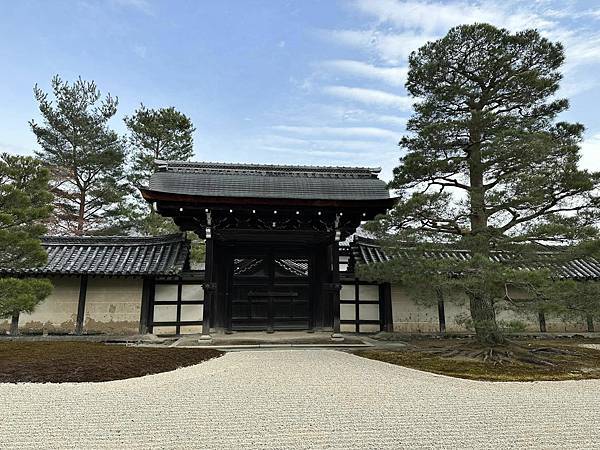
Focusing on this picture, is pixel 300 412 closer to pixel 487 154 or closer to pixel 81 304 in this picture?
pixel 487 154

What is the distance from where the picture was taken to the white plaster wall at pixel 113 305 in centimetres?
1085

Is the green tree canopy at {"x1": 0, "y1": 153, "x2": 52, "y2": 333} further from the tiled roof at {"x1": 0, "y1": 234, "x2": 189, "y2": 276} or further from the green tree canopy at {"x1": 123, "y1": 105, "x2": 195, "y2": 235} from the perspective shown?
the green tree canopy at {"x1": 123, "y1": 105, "x2": 195, "y2": 235}

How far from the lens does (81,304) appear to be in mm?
10820

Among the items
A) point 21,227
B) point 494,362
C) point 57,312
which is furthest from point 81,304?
point 494,362

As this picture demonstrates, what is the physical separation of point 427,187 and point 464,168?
0.91 meters

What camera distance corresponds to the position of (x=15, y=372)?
230 inches

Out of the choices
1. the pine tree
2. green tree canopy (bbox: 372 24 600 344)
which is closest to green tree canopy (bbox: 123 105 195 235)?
the pine tree

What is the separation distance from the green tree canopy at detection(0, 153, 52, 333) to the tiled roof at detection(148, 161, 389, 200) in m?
2.35

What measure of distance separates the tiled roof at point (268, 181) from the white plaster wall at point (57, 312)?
4.13 meters

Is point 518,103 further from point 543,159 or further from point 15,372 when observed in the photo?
point 15,372

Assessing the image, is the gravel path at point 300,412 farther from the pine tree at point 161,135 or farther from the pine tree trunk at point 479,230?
the pine tree at point 161,135

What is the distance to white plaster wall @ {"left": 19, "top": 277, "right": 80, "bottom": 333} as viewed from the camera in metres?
10.7

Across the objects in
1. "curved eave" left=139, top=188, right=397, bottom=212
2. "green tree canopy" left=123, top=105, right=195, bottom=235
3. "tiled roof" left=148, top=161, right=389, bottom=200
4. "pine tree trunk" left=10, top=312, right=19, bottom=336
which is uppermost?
"green tree canopy" left=123, top=105, right=195, bottom=235

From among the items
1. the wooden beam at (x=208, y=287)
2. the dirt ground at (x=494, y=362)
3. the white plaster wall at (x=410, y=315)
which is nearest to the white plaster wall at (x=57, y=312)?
the wooden beam at (x=208, y=287)
